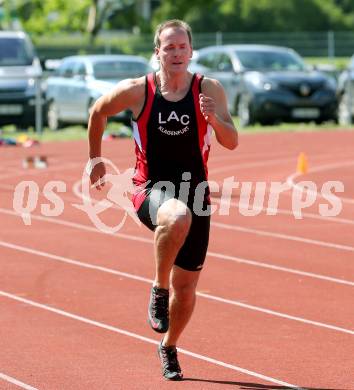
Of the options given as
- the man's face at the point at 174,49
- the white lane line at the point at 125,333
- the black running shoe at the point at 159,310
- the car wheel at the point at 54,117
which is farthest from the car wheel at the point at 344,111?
the black running shoe at the point at 159,310

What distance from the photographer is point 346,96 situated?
101 feet

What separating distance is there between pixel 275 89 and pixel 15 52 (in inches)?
231

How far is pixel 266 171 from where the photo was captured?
20406 mm

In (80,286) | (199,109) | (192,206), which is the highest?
(199,109)

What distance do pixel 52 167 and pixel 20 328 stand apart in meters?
12.7

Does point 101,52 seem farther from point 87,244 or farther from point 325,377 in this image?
point 325,377

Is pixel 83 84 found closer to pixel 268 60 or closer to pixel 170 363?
pixel 268 60

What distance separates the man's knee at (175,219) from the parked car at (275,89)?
22.2 meters

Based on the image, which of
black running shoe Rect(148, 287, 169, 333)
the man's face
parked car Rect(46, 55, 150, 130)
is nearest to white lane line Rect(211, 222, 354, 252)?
black running shoe Rect(148, 287, 169, 333)

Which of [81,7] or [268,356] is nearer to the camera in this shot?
[268,356]

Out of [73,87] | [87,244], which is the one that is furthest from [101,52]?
[87,244]

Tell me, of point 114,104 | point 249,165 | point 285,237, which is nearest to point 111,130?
point 249,165

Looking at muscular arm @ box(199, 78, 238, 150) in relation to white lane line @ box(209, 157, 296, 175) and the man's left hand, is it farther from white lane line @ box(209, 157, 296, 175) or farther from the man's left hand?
white lane line @ box(209, 157, 296, 175)

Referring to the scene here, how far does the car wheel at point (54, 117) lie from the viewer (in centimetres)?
3047
